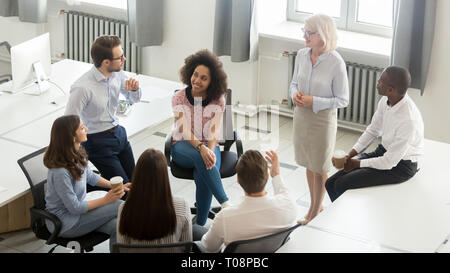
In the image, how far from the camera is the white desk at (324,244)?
11.6 feet

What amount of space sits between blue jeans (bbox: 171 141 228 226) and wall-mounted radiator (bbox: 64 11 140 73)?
280 centimetres

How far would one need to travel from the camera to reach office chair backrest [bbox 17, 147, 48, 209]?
4074mm

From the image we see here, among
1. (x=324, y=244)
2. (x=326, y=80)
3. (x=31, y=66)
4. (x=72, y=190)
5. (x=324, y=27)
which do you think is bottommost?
(x=324, y=244)

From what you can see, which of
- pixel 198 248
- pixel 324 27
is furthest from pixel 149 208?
pixel 324 27

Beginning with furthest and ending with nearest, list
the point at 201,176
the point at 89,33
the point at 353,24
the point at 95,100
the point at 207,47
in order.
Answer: the point at 89,33 < the point at 207,47 < the point at 353,24 < the point at 201,176 < the point at 95,100

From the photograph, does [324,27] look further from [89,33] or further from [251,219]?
[89,33]

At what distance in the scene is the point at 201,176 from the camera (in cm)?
469

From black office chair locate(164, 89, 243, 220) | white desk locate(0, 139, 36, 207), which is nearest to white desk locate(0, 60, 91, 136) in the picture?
white desk locate(0, 139, 36, 207)

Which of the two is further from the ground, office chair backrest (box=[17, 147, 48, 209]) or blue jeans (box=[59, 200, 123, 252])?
office chair backrest (box=[17, 147, 48, 209])

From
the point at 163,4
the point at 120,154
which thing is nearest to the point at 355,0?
the point at 163,4

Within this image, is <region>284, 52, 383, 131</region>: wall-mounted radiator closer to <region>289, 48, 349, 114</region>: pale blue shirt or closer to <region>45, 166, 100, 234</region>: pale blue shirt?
<region>289, 48, 349, 114</region>: pale blue shirt

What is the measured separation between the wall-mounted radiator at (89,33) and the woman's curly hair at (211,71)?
8.74ft

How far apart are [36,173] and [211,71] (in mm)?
1330
